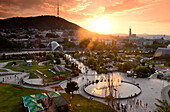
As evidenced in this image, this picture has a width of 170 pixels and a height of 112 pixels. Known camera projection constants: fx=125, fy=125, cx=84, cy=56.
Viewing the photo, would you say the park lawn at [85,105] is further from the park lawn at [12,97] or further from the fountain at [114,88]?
the park lawn at [12,97]

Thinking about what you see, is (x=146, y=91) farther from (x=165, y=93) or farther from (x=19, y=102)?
(x=19, y=102)

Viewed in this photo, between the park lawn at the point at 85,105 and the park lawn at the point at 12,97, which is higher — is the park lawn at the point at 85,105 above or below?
below

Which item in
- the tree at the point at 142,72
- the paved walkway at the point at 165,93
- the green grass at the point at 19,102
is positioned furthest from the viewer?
the tree at the point at 142,72

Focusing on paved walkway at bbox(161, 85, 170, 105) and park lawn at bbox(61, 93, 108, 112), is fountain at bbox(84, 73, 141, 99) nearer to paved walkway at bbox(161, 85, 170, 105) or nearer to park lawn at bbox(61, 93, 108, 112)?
park lawn at bbox(61, 93, 108, 112)

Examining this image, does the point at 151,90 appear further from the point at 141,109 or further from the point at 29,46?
the point at 29,46

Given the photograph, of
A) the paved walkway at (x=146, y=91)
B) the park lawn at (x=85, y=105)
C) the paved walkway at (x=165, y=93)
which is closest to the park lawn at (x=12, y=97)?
the paved walkway at (x=146, y=91)

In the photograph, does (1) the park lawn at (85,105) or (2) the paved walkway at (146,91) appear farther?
(2) the paved walkway at (146,91)

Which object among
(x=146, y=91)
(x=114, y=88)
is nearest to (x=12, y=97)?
(x=114, y=88)

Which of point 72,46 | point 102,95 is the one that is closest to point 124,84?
point 102,95

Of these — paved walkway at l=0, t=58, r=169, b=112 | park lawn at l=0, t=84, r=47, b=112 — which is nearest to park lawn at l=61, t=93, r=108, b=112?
paved walkway at l=0, t=58, r=169, b=112
